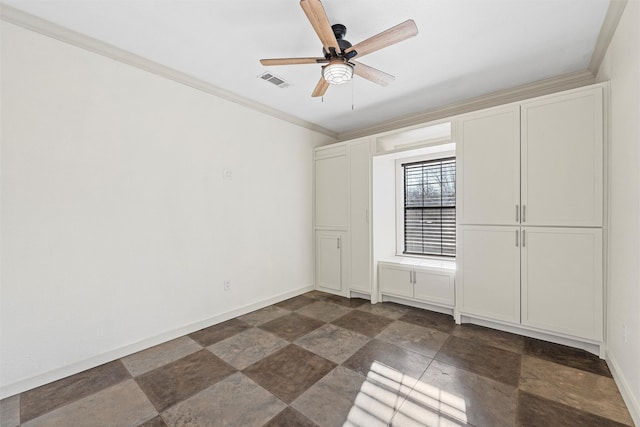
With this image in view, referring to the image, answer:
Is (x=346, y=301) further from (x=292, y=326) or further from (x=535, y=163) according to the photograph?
(x=535, y=163)

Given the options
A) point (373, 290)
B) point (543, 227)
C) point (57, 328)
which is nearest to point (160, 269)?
point (57, 328)

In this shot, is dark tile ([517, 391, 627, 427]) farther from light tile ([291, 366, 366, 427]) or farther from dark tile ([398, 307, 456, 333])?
dark tile ([398, 307, 456, 333])

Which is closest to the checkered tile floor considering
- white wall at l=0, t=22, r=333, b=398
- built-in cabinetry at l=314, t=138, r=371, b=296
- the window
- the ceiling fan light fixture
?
white wall at l=0, t=22, r=333, b=398

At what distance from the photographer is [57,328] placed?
221 centimetres

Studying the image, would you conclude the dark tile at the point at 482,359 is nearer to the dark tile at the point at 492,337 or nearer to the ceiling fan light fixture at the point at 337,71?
the dark tile at the point at 492,337

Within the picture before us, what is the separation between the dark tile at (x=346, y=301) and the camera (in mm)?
3926

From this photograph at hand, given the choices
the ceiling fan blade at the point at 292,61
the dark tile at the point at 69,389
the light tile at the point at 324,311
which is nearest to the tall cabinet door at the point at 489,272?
the light tile at the point at 324,311

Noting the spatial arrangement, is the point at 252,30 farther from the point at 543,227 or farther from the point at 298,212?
the point at 543,227

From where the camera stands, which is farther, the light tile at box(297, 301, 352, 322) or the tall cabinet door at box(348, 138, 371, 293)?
the tall cabinet door at box(348, 138, 371, 293)

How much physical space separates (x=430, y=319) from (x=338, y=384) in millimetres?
1740

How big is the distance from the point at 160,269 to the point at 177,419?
148 cm

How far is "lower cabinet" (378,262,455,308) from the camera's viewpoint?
3.40m

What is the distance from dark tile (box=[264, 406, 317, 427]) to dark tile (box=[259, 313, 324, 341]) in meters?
1.06

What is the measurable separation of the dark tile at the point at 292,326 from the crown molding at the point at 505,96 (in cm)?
320
